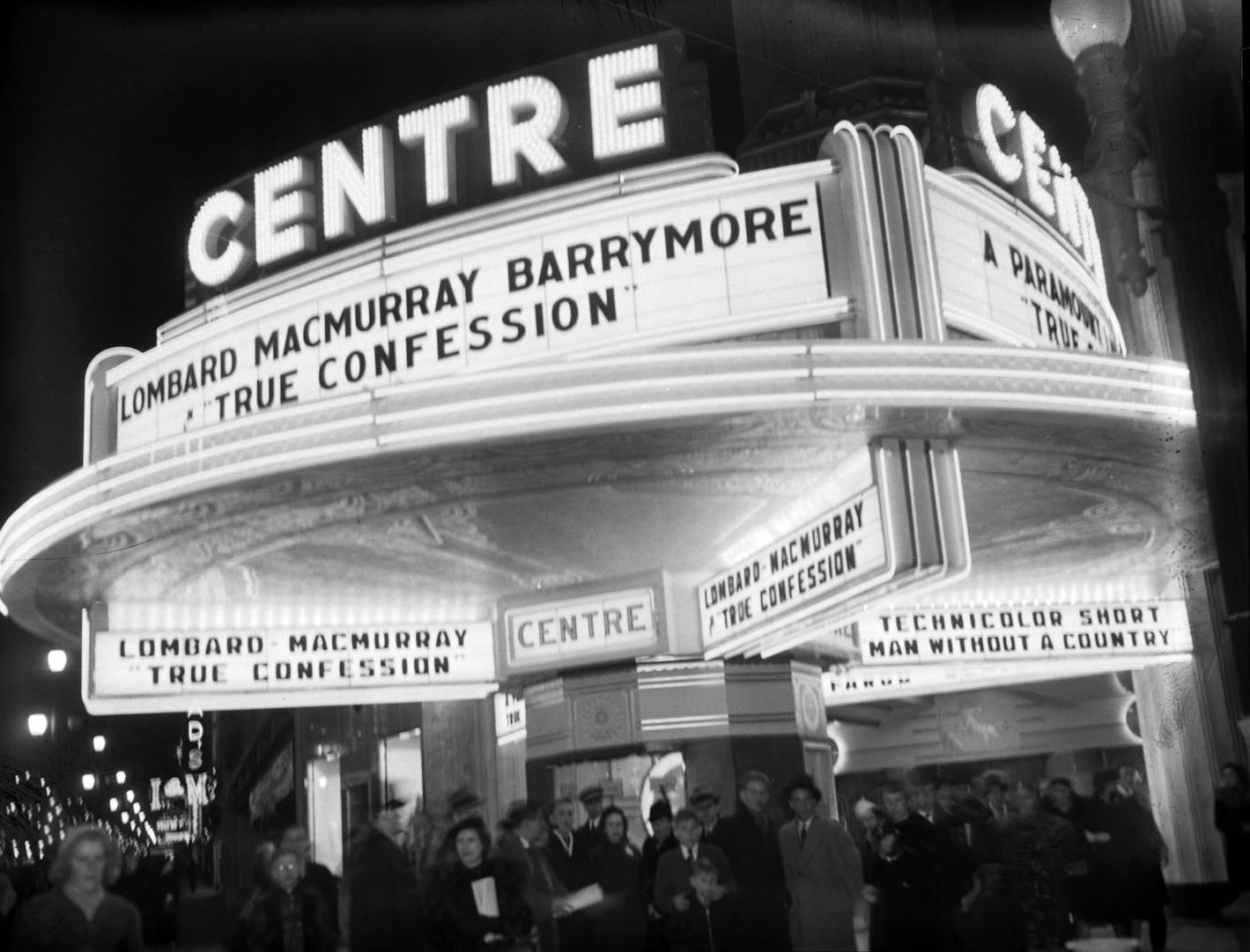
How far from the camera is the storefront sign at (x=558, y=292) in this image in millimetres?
8828

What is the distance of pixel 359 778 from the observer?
2594cm

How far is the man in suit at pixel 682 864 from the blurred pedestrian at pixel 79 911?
129 inches

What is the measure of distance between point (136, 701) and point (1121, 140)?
9.99m

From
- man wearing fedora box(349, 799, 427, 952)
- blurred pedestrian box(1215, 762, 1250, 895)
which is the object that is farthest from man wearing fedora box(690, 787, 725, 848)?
blurred pedestrian box(1215, 762, 1250, 895)

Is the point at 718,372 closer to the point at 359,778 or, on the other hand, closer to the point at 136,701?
the point at 136,701

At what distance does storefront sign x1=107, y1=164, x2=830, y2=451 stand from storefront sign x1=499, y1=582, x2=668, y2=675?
4563mm

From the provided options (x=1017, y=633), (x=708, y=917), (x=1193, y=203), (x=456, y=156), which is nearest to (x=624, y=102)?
(x=456, y=156)

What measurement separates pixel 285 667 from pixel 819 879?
649 centimetres

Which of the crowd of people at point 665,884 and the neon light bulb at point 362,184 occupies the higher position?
the neon light bulb at point 362,184

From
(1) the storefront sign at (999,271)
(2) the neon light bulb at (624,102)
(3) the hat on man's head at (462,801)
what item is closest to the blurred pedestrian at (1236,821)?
(1) the storefront sign at (999,271)

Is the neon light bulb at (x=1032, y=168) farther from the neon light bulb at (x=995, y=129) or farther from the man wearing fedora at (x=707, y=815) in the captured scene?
the man wearing fedora at (x=707, y=815)

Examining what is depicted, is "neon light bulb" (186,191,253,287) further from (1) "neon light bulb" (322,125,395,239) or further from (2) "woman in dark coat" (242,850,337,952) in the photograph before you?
(2) "woman in dark coat" (242,850,337,952)

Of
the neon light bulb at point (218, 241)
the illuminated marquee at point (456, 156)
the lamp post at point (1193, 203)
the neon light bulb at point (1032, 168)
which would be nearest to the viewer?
the lamp post at point (1193, 203)

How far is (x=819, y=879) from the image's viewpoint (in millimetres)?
8891
